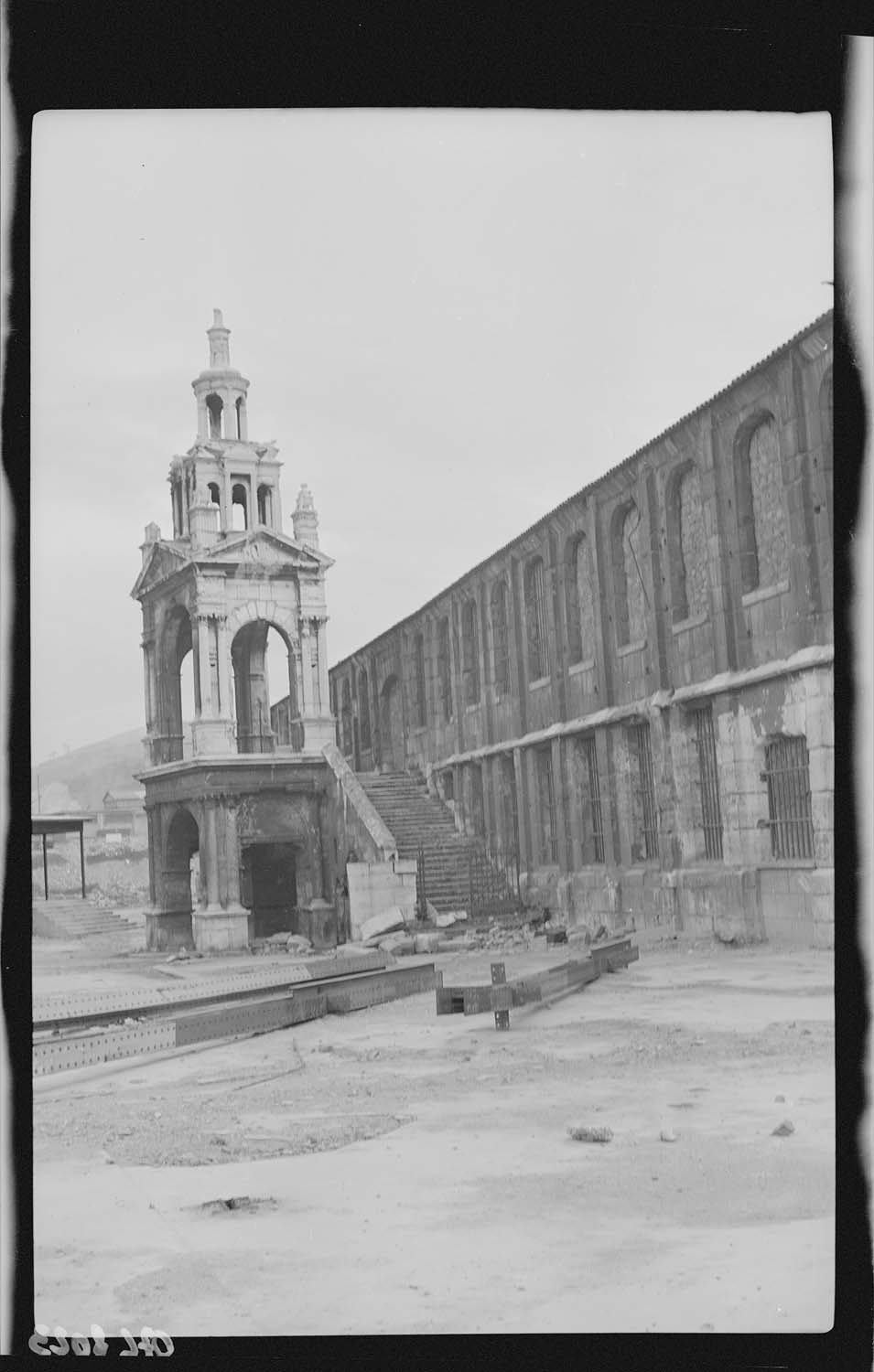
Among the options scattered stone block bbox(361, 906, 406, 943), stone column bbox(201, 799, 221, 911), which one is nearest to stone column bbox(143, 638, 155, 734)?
stone column bbox(201, 799, 221, 911)

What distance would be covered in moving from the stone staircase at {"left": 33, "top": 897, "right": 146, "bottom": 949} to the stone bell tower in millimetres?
232

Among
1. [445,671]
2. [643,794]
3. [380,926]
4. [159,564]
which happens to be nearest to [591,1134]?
[380,926]

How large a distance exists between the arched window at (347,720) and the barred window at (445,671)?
86cm

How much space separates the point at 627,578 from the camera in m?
9.84

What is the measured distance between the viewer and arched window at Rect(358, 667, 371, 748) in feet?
31.5

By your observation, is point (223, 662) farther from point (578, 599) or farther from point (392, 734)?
point (578, 599)

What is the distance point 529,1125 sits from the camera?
7.66m

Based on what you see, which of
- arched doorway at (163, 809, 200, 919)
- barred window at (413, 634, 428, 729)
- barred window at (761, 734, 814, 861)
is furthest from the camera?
barred window at (413, 634, 428, 729)

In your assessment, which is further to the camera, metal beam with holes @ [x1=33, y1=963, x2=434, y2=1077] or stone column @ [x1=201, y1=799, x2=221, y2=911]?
stone column @ [x1=201, y1=799, x2=221, y2=911]

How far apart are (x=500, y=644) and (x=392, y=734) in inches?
46.0

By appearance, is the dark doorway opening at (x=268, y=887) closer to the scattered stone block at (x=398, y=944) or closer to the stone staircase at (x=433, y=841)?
Answer: the scattered stone block at (x=398, y=944)

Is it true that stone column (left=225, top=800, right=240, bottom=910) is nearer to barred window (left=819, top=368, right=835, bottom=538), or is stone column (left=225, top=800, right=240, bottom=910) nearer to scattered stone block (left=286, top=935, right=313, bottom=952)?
scattered stone block (left=286, top=935, right=313, bottom=952)

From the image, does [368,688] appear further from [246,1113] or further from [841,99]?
[841,99]

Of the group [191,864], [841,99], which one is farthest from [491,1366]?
[841,99]
